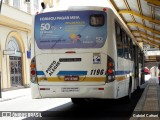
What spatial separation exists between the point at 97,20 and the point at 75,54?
1069 millimetres

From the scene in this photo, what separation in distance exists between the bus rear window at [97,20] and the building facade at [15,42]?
1500cm

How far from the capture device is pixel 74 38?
9.32 metres

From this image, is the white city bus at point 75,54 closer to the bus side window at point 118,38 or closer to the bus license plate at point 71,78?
the bus license plate at point 71,78

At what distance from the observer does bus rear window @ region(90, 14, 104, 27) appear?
9328 mm

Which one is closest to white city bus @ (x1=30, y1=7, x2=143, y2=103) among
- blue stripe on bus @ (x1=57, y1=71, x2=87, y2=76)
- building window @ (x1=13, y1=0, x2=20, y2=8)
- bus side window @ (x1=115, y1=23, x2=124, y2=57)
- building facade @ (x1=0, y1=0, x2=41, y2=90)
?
blue stripe on bus @ (x1=57, y1=71, x2=87, y2=76)

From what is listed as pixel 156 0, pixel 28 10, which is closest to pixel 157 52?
pixel 28 10

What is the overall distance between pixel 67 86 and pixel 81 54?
905 millimetres

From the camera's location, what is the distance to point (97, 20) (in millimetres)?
9352

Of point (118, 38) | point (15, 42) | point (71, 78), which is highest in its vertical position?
point (15, 42)

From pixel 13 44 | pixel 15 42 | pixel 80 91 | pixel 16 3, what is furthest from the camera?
pixel 16 3

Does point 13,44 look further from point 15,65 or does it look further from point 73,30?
point 73,30

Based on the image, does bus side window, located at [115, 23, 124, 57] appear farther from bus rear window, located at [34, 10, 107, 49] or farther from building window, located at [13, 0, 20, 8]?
building window, located at [13, 0, 20, 8]

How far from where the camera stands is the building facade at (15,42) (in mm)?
25281

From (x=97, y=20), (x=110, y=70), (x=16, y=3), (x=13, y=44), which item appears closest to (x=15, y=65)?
(x=13, y=44)
